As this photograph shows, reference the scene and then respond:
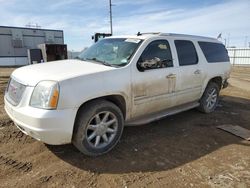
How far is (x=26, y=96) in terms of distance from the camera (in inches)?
124

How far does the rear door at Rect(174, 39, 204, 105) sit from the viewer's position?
478 cm

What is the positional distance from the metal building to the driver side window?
3541cm

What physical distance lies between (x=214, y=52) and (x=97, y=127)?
4.05 m

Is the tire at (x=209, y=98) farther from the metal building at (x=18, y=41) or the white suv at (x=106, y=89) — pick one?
the metal building at (x=18, y=41)

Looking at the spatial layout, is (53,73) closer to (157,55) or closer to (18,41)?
(157,55)

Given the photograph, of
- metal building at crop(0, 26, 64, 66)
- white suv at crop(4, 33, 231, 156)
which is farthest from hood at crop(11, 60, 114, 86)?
metal building at crop(0, 26, 64, 66)

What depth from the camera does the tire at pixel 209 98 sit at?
582 cm

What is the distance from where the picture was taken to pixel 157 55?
4340mm

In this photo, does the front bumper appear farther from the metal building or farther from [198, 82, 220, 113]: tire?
the metal building

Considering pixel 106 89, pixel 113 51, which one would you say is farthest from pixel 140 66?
pixel 106 89

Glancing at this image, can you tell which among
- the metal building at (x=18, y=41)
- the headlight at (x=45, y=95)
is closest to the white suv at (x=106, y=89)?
the headlight at (x=45, y=95)

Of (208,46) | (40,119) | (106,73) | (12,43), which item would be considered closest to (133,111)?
(106,73)

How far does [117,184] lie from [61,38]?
133 ft

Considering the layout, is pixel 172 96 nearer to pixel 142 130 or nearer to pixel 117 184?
pixel 142 130
